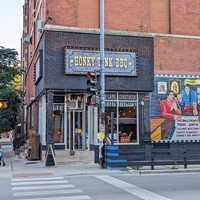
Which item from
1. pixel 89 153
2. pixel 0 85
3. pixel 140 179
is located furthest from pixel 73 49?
pixel 0 85

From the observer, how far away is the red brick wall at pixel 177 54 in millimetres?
21141

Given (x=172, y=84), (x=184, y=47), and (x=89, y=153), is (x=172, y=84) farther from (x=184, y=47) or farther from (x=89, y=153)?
(x=89, y=153)

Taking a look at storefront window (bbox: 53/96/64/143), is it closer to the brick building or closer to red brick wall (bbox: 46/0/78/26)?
the brick building

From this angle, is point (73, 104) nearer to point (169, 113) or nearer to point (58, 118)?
point (58, 118)

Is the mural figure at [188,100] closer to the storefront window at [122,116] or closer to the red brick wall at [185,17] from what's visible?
the storefront window at [122,116]

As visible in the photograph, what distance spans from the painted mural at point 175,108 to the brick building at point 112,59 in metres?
0.34

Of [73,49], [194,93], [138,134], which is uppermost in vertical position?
[73,49]

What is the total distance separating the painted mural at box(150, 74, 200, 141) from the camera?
813 inches

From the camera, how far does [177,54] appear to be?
70.6 ft

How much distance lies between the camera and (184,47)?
21.7 m

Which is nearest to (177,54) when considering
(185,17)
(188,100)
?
(185,17)

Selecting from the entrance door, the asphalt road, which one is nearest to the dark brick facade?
the entrance door

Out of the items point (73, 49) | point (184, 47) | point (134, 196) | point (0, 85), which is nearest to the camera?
point (134, 196)

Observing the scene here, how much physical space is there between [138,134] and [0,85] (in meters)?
15.0
